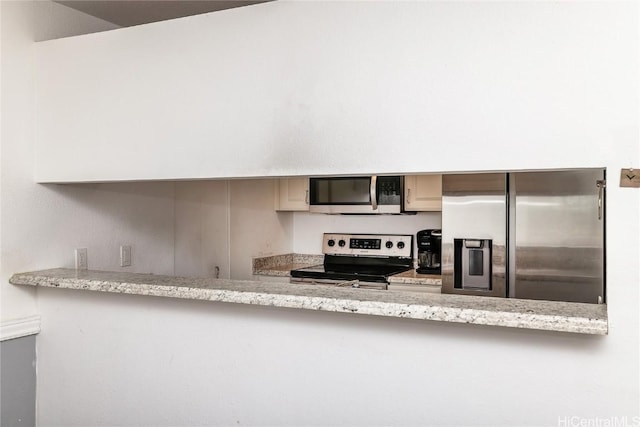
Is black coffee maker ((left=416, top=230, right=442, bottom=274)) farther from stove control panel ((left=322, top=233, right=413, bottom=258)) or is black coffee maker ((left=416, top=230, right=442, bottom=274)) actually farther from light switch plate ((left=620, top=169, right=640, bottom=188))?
light switch plate ((left=620, top=169, right=640, bottom=188))

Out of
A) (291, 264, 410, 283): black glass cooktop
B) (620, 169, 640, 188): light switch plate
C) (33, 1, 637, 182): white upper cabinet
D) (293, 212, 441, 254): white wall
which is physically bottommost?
(291, 264, 410, 283): black glass cooktop

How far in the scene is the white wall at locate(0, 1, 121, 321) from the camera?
2285 millimetres

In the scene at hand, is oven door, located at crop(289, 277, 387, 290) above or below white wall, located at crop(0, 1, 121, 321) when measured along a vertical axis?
below

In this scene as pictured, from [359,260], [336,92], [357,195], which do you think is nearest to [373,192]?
[357,195]

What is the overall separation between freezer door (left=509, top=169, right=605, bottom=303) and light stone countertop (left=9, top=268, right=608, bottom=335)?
4.02ft

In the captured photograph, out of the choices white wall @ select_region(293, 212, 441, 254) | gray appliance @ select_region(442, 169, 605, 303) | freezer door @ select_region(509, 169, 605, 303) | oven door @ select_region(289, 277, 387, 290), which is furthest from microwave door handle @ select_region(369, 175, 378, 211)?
freezer door @ select_region(509, 169, 605, 303)

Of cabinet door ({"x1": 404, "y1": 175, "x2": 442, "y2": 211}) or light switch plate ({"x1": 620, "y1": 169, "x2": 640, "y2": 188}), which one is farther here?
cabinet door ({"x1": 404, "y1": 175, "x2": 442, "y2": 211})

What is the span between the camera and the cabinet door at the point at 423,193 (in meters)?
3.71

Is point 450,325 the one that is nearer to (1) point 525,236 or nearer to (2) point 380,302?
(2) point 380,302

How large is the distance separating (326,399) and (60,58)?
1859 mm

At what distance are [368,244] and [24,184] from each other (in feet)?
8.33

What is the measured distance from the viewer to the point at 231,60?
1.95m

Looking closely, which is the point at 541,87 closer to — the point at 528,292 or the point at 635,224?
the point at 635,224

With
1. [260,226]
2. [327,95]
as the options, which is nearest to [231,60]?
[327,95]
